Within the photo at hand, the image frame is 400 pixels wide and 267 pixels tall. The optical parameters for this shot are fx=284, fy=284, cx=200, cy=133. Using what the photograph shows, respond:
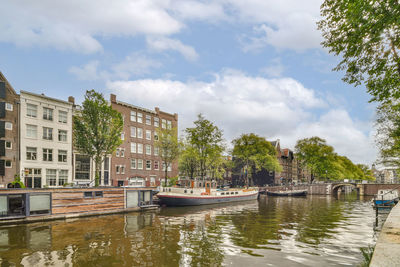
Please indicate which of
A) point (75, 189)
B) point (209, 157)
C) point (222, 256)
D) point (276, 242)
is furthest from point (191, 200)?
point (222, 256)

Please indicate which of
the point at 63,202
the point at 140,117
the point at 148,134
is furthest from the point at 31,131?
the point at 148,134

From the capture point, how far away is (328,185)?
81438 mm

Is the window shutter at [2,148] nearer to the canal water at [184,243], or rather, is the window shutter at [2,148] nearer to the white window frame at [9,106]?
the white window frame at [9,106]

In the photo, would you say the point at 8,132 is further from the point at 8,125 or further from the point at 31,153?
the point at 31,153

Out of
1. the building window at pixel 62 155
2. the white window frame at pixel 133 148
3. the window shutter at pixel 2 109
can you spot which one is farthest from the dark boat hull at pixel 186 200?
the window shutter at pixel 2 109

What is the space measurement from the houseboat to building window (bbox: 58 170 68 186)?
15.7m

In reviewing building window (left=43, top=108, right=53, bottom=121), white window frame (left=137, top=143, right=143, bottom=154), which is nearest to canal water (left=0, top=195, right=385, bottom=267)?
building window (left=43, top=108, right=53, bottom=121)

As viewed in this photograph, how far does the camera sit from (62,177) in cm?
4312

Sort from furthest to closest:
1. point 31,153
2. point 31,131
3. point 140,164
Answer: point 140,164, point 31,131, point 31,153

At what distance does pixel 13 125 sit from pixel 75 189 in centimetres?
1796

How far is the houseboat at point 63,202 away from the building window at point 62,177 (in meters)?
15.7

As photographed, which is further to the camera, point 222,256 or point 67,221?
point 67,221

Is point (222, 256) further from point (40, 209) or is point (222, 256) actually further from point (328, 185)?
point (328, 185)

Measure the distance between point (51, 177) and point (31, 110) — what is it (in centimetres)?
1008
